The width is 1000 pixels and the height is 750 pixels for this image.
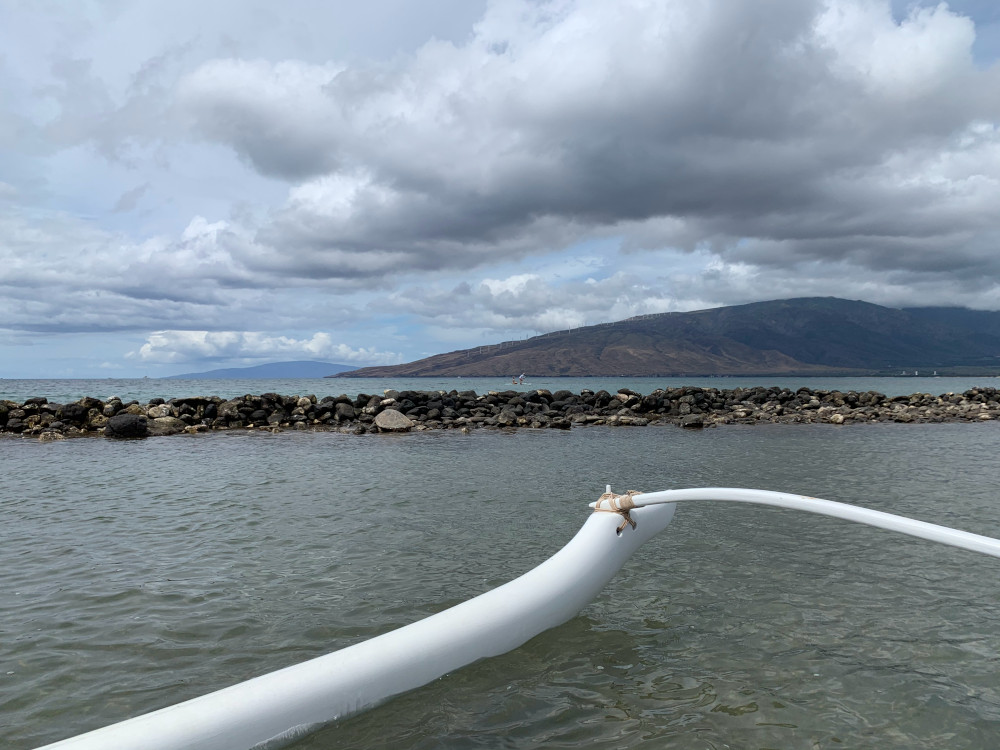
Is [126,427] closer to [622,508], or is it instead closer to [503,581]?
[503,581]

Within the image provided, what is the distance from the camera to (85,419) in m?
21.8

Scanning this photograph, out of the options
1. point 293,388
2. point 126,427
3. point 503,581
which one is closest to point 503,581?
point 503,581

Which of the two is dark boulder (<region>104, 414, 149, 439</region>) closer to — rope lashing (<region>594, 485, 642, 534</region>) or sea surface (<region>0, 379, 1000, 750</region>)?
sea surface (<region>0, 379, 1000, 750</region>)

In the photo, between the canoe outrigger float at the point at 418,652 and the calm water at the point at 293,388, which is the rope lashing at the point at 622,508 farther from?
the calm water at the point at 293,388

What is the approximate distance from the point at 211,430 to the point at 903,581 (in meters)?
22.2

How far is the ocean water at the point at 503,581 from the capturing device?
10.7ft

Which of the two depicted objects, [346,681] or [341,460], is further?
[341,460]

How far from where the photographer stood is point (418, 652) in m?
3.20

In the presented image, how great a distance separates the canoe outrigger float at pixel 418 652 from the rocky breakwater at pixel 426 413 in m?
17.1

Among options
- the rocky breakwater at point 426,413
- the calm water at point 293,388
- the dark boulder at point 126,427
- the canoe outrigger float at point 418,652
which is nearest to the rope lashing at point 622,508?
the canoe outrigger float at point 418,652

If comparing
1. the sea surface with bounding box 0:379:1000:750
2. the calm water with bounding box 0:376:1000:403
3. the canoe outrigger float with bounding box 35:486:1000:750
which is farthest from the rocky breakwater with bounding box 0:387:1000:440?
the calm water with bounding box 0:376:1000:403

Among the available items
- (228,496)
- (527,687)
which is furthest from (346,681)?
(228,496)

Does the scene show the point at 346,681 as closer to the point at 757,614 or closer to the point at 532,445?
the point at 757,614

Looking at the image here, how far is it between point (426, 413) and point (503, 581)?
1965cm
